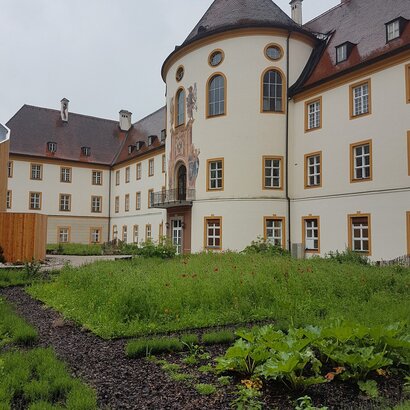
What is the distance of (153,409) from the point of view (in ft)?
13.4

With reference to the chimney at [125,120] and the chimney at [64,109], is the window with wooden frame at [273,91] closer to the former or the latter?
the chimney at [125,120]

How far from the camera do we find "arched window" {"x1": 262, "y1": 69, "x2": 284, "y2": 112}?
23.7 meters

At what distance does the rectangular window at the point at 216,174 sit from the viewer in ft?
78.5

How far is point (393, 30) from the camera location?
63.6 ft

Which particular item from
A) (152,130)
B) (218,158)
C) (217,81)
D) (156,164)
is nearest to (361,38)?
(217,81)

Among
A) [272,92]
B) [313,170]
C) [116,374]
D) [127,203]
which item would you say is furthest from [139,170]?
[116,374]

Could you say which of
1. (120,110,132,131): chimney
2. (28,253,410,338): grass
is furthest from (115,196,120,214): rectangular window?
(28,253,410,338): grass

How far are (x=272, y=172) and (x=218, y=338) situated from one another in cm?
1781

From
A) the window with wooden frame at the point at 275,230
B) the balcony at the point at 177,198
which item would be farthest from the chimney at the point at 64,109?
Answer: the window with wooden frame at the point at 275,230

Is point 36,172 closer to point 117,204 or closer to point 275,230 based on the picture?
point 117,204

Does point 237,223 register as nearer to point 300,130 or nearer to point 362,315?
point 300,130

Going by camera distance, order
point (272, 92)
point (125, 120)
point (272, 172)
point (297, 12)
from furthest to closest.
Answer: point (125, 120) → point (297, 12) → point (272, 92) → point (272, 172)

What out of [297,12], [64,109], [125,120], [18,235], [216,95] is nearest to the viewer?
[18,235]

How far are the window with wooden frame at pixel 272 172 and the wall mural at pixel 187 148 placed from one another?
4.04 metres
